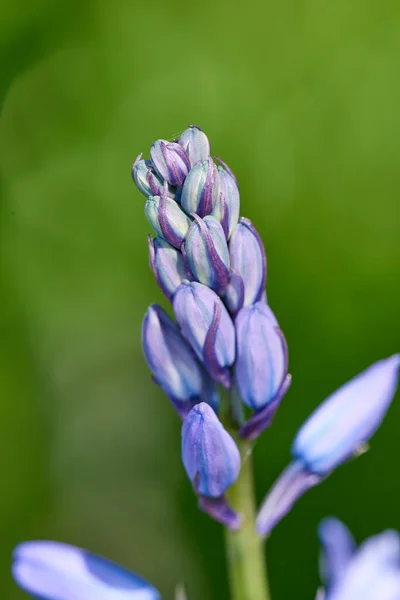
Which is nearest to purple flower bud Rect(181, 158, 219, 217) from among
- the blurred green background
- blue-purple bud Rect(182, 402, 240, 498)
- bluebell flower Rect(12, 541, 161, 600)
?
blue-purple bud Rect(182, 402, 240, 498)

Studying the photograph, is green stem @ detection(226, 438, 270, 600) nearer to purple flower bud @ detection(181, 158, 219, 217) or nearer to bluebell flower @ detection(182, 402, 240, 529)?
bluebell flower @ detection(182, 402, 240, 529)

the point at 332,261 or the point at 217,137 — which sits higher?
the point at 217,137

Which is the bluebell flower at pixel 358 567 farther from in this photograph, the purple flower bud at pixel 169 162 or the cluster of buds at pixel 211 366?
the purple flower bud at pixel 169 162

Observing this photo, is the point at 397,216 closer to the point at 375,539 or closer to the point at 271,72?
the point at 271,72

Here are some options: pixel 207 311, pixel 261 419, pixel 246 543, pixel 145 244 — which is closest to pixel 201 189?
pixel 207 311

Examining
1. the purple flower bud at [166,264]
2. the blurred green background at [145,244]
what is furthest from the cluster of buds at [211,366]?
the blurred green background at [145,244]

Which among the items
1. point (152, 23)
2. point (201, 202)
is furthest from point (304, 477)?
point (152, 23)
